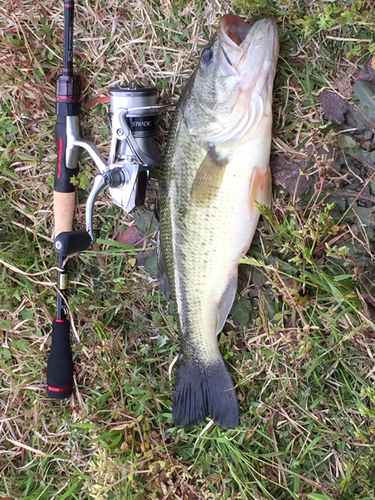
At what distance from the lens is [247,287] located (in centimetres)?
226

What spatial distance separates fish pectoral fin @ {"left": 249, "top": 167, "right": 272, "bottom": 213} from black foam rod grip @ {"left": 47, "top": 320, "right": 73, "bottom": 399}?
1256 mm

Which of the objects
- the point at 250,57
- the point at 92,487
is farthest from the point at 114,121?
the point at 92,487

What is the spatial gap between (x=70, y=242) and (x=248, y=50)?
1.10 meters

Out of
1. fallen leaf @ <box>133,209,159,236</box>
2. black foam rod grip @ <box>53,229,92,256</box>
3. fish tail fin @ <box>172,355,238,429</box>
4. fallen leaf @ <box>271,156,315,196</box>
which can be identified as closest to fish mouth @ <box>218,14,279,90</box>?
fallen leaf @ <box>271,156,315,196</box>

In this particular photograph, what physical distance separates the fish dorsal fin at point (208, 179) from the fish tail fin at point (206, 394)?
0.78m

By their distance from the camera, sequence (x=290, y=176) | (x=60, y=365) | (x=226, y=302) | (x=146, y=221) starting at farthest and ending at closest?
(x=60, y=365) < (x=146, y=221) < (x=226, y=302) < (x=290, y=176)

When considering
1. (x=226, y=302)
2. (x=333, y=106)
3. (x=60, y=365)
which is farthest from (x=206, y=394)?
(x=333, y=106)

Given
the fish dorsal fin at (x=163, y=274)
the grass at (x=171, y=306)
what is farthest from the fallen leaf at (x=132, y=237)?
the fish dorsal fin at (x=163, y=274)

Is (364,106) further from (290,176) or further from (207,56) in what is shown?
(207,56)

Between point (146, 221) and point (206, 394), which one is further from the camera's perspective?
point (146, 221)

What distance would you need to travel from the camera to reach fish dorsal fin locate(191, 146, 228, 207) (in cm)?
198

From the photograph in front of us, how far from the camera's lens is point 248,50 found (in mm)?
1838

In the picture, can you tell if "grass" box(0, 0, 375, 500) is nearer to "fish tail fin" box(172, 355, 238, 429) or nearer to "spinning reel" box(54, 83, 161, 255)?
"fish tail fin" box(172, 355, 238, 429)

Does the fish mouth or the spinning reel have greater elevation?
the fish mouth
